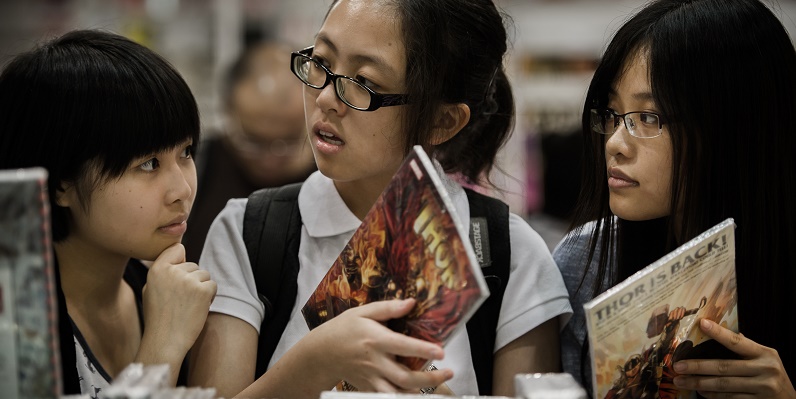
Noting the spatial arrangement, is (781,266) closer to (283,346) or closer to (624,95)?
(624,95)

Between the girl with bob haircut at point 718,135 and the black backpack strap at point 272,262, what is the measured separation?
1.99 feet

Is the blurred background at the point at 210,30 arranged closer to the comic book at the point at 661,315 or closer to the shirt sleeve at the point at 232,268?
the shirt sleeve at the point at 232,268

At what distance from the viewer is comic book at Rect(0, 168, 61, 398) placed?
987mm

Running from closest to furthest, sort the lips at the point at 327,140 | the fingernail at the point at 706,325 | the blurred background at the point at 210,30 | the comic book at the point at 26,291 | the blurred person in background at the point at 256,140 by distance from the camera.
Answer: the comic book at the point at 26,291
the fingernail at the point at 706,325
the lips at the point at 327,140
the blurred person in background at the point at 256,140
the blurred background at the point at 210,30

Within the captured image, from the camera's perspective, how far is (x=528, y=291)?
5.36 ft

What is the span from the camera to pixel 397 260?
4.08 feet

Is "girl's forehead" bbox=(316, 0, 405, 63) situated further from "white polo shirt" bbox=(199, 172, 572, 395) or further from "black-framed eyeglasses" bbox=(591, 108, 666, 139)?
"black-framed eyeglasses" bbox=(591, 108, 666, 139)

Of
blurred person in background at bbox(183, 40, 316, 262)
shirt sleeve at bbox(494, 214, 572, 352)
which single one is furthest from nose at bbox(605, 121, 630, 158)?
blurred person in background at bbox(183, 40, 316, 262)

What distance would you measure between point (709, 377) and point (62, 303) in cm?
115

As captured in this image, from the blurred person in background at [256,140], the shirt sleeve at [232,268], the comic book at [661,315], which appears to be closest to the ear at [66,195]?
the shirt sleeve at [232,268]

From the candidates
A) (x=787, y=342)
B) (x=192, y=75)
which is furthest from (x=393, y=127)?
(x=192, y=75)

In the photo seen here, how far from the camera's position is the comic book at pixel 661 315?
1.18 meters

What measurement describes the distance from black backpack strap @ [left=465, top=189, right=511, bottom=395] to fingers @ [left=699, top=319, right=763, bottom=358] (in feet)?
1.40

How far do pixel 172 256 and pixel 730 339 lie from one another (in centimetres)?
102
